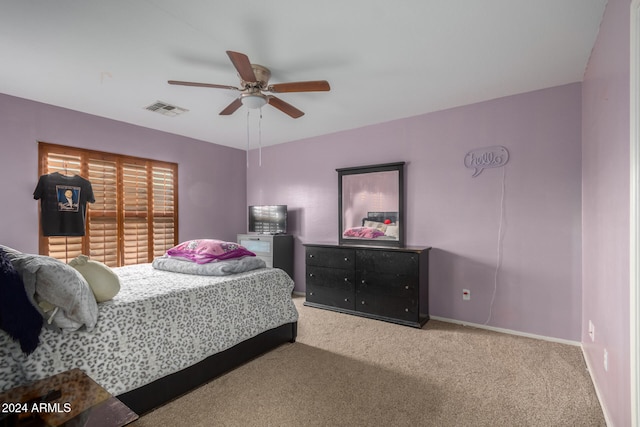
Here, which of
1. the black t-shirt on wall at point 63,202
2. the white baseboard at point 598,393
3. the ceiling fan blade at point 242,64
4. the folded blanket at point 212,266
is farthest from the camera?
the black t-shirt on wall at point 63,202

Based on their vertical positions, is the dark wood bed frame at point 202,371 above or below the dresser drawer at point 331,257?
below

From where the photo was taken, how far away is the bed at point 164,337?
5.11 feet

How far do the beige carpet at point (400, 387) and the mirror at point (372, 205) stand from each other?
132cm

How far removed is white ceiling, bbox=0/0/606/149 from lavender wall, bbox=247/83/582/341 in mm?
300

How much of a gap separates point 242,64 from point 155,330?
1.77 metres

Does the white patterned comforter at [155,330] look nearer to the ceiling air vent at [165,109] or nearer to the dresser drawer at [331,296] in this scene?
the dresser drawer at [331,296]

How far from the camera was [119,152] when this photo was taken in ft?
13.0

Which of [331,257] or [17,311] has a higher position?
[17,311]

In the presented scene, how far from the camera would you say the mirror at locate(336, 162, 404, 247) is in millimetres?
3938

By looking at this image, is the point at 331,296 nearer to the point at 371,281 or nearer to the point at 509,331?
the point at 371,281

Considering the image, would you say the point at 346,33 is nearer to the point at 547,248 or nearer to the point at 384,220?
the point at 384,220

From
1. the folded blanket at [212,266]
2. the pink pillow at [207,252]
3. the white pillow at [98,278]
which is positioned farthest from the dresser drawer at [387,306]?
the white pillow at [98,278]

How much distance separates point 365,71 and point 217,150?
10.5 ft

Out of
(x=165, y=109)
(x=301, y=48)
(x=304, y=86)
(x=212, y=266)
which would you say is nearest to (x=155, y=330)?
(x=212, y=266)
